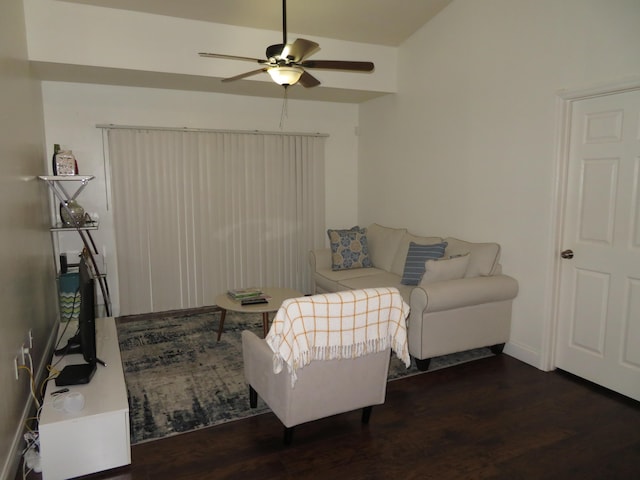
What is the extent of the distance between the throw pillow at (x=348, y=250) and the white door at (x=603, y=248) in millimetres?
2189

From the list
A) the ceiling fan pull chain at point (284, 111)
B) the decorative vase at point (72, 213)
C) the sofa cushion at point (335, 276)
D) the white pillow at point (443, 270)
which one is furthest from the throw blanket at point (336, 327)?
the ceiling fan pull chain at point (284, 111)

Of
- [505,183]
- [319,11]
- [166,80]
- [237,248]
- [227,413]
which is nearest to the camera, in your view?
[227,413]

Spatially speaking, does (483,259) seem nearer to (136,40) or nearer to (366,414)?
(366,414)

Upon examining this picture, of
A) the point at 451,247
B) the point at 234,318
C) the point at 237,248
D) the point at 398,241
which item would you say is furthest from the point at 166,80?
the point at 451,247

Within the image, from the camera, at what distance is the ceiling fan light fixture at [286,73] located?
297 cm

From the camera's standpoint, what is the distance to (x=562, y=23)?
3346 millimetres

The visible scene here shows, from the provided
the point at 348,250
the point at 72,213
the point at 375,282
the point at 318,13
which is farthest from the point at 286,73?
the point at 72,213

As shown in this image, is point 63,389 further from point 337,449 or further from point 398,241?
point 398,241

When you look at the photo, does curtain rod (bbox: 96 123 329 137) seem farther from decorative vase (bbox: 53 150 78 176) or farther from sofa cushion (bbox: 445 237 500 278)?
sofa cushion (bbox: 445 237 500 278)

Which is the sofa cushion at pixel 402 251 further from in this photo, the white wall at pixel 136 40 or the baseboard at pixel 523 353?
the white wall at pixel 136 40

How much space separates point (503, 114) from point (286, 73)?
202cm

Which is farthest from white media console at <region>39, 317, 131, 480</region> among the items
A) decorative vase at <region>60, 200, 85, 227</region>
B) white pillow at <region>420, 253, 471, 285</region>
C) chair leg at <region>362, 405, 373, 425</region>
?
white pillow at <region>420, 253, 471, 285</region>

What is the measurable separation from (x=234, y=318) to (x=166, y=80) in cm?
255

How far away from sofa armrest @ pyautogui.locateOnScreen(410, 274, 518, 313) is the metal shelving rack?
3100 mm
